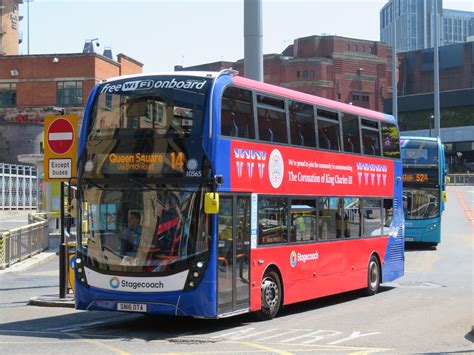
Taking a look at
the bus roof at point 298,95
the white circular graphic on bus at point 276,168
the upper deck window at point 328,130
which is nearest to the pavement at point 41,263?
the white circular graphic on bus at point 276,168

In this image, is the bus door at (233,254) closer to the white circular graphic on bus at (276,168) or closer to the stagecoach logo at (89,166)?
the white circular graphic on bus at (276,168)

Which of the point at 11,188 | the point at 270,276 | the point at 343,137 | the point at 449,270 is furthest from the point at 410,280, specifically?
the point at 11,188

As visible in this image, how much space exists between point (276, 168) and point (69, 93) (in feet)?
196

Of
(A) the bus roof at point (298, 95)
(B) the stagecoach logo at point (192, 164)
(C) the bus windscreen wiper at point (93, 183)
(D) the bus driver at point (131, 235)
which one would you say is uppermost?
(A) the bus roof at point (298, 95)

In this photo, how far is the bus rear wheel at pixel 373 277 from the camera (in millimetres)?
18484

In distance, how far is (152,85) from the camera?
41.0 feet

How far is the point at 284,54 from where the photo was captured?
12588 cm

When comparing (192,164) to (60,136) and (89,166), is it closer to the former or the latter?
(89,166)

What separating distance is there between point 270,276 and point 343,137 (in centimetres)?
433

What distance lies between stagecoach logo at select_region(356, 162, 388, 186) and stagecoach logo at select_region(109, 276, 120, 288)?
731 cm

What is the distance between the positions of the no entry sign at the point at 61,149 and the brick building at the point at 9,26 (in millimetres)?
80745

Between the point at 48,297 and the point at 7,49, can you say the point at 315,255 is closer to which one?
the point at 48,297

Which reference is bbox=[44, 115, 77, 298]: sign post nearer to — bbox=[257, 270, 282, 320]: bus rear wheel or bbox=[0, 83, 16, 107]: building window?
bbox=[257, 270, 282, 320]: bus rear wheel

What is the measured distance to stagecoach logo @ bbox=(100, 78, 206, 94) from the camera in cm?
1230
